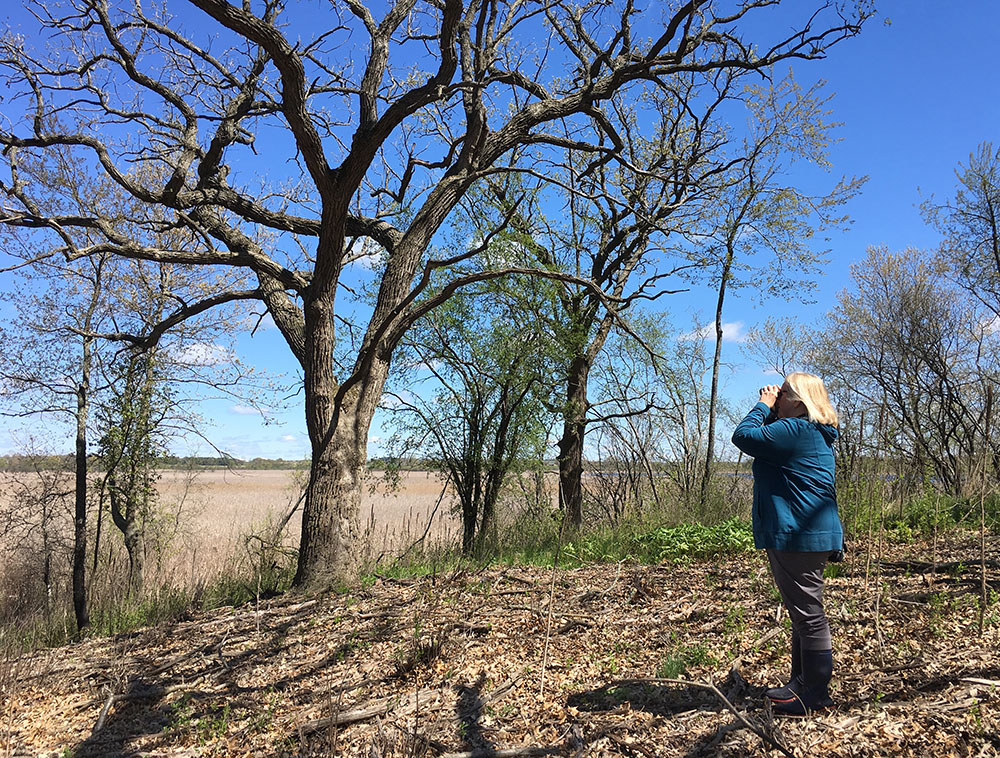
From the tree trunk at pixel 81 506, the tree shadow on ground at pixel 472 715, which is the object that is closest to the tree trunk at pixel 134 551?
the tree trunk at pixel 81 506

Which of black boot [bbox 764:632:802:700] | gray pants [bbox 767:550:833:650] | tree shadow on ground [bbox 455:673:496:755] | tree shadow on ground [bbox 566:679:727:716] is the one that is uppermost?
gray pants [bbox 767:550:833:650]

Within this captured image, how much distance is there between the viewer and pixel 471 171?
782cm

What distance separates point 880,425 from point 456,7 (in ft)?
17.6

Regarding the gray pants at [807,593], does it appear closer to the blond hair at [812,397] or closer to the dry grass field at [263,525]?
the blond hair at [812,397]

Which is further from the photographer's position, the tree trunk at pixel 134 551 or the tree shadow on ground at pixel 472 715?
the tree trunk at pixel 134 551

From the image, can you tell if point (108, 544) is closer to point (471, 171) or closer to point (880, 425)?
point (471, 171)

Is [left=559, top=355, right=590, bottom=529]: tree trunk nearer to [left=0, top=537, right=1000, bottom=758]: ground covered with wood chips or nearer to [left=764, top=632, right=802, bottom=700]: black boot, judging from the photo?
[left=0, top=537, right=1000, bottom=758]: ground covered with wood chips

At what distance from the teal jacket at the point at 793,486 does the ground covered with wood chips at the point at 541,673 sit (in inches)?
33.5

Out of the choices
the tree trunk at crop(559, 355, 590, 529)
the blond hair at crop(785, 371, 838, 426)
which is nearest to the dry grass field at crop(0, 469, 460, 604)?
the tree trunk at crop(559, 355, 590, 529)

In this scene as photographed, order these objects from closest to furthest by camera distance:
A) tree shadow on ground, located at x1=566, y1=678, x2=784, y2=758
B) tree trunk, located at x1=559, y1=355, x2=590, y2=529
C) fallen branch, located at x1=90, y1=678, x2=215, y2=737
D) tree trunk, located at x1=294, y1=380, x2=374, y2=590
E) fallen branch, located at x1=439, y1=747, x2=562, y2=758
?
fallen branch, located at x1=439, y1=747, x2=562, y2=758
tree shadow on ground, located at x1=566, y1=678, x2=784, y2=758
fallen branch, located at x1=90, y1=678, x2=215, y2=737
tree trunk, located at x1=294, y1=380, x2=374, y2=590
tree trunk, located at x1=559, y1=355, x2=590, y2=529

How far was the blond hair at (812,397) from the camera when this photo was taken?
3.37m

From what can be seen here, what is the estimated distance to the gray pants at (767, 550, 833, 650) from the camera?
321cm

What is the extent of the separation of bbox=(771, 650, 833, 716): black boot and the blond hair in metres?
1.20

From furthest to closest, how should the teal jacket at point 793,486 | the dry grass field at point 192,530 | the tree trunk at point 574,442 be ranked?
1. the tree trunk at point 574,442
2. the dry grass field at point 192,530
3. the teal jacket at point 793,486
